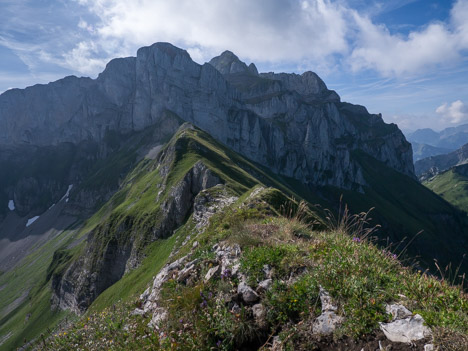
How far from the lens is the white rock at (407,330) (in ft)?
14.0

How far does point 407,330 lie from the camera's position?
14.4ft

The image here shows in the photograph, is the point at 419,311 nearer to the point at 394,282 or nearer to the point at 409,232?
the point at 394,282

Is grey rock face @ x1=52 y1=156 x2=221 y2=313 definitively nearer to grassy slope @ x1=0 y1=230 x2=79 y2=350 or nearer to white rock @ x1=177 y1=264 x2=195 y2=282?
grassy slope @ x1=0 y1=230 x2=79 y2=350

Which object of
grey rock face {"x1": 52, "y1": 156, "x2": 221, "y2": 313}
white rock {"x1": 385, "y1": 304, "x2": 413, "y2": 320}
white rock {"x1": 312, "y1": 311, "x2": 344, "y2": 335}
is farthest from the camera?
grey rock face {"x1": 52, "y1": 156, "x2": 221, "y2": 313}

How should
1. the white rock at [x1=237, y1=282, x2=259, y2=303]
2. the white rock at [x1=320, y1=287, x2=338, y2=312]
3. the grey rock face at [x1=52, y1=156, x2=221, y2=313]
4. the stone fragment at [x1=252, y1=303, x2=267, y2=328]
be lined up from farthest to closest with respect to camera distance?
the grey rock face at [x1=52, y1=156, x2=221, y2=313], the white rock at [x1=237, y1=282, x2=259, y2=303], the stone fragment at [x1=252, y1=303, x2=267, y2=328], the white rock at [x1=320, y1=287, x2=338, y2=312]

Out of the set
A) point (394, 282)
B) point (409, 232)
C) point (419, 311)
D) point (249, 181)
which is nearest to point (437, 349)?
point (419, 311)

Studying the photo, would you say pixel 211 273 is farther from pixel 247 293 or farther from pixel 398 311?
pixel 398 311

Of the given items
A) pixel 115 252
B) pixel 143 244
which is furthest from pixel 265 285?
pixel 115 252

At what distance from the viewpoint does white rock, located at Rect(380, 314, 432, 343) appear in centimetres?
428

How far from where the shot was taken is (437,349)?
12.7ft

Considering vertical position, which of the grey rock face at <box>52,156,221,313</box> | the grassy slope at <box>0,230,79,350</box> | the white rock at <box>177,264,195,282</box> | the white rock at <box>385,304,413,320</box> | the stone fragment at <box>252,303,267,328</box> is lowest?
the grassy slope at <box>0,230,79,350</box>

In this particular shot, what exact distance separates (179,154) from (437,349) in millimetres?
74530

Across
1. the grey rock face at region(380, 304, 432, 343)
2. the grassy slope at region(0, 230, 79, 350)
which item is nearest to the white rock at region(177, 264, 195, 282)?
the grey rock face at region(380, 304, 432, 343)

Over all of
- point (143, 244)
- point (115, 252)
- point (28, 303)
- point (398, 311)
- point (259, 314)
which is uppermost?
point (398, 311)
